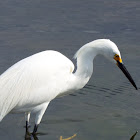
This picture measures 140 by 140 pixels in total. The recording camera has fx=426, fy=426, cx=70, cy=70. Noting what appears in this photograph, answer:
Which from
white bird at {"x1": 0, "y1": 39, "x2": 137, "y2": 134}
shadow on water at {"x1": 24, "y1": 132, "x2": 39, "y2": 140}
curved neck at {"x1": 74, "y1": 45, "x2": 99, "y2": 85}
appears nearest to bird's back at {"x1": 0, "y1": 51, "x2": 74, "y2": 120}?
white bird at {"x1": 0, "y1": 39, "x2": 137, "y2": 134}

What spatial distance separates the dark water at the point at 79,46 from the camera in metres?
6.66

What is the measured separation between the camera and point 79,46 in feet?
32.3

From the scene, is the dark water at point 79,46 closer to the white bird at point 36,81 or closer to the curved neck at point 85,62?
the white bird at point 36,81

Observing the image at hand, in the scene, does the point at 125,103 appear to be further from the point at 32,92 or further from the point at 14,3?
the point at 14,3

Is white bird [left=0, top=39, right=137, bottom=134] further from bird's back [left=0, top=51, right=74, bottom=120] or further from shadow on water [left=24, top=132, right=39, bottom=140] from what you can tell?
shadow on water [left=24, top=132, right=39, bottom=140]

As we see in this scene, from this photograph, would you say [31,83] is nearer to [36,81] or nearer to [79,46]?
[36,81]

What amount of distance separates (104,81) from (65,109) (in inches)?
53.2

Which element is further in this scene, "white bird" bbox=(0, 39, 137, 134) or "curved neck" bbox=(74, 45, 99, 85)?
"curved neck" bbox=(74, 45, 99, 85)

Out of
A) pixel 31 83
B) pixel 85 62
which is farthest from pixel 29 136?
pixel 85 62

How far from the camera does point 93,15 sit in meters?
11.9

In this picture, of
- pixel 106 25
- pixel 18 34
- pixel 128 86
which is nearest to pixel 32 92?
pixel 128 86

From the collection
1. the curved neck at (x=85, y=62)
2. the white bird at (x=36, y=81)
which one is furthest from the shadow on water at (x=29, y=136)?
the curved neck at (x=85, y=62)

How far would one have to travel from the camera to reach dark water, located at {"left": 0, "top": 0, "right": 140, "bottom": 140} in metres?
6.66

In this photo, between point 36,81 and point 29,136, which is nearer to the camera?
point 36,81
